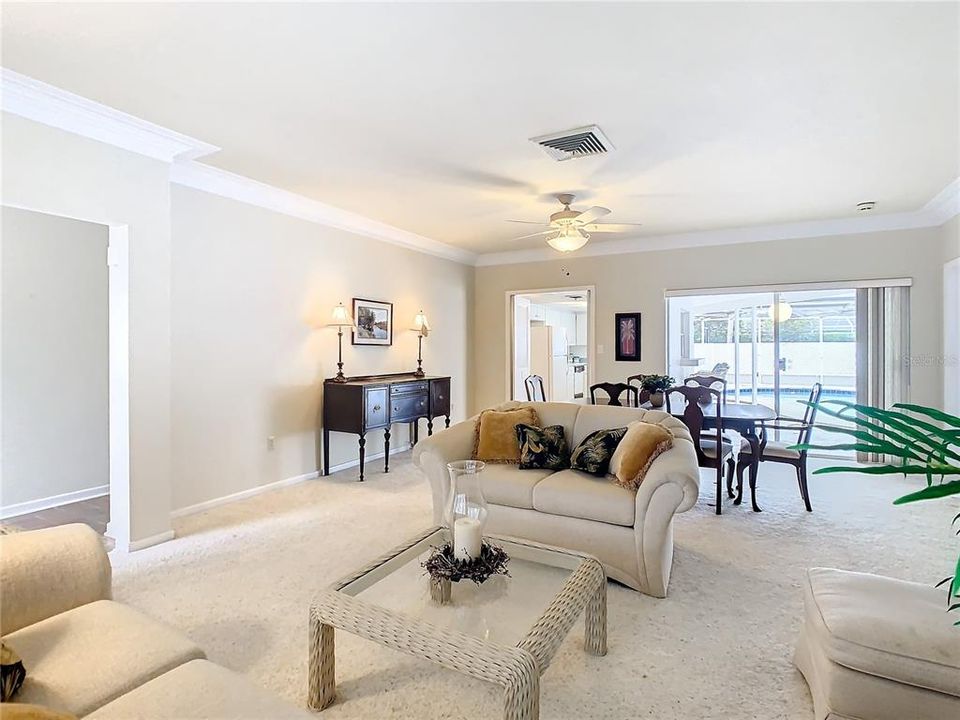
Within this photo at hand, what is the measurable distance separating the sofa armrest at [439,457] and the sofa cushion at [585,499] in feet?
1.96

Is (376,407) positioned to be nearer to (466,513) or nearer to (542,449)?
(542,449)

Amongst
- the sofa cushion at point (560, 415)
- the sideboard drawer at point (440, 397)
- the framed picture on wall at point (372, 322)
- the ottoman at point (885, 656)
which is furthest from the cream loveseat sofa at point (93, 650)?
the sideboard drawer at point (440, 397)

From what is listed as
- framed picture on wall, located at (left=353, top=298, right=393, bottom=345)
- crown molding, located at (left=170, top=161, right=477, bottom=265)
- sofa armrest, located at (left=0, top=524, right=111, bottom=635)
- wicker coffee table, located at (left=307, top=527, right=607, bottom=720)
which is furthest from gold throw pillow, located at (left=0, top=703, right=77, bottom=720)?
framed picture on wall, located at (left=353, top=298, right=393, bottom=345)

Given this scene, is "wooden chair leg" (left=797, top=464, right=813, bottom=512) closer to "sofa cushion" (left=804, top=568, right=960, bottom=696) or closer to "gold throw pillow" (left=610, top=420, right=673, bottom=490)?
"gold throw pillow" (left=610, top=420, right=673, bottom=490)

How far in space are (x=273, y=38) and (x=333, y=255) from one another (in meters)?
2.98

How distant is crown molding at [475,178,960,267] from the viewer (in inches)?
189

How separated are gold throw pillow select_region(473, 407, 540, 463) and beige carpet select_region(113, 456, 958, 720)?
2.59 ft

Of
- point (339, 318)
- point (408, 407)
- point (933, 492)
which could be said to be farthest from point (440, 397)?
point (933, 492)

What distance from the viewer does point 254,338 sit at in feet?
14.3

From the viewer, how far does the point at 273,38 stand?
223cm

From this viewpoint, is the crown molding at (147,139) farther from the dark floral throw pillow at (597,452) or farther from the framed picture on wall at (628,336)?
the framed picture on wall at (628,336)

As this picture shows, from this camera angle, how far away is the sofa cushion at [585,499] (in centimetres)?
274

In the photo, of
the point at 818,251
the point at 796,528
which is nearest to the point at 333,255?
the point at 796,528

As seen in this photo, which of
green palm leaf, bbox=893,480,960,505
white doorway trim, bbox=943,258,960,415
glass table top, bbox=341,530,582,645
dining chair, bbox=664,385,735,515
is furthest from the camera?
white doorway trim, bbox=943,258,960,415
